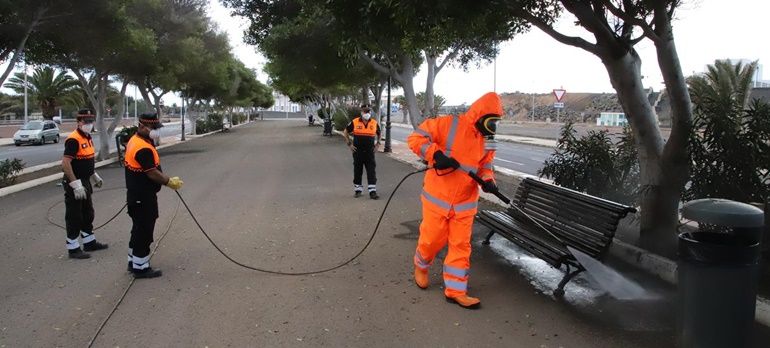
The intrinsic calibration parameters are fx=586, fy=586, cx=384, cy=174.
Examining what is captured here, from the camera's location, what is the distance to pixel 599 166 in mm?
7398

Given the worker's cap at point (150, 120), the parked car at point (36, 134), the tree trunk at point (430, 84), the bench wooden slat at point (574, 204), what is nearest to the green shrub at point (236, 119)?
the parked car at point (36, 134)

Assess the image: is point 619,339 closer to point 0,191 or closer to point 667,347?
point 667,347

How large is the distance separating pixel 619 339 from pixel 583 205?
5.57 ft

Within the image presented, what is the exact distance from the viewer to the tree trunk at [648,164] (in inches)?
240

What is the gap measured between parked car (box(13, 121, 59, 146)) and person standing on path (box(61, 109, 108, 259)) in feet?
99.2

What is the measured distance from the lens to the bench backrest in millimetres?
4996

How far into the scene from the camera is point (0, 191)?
36.4 ft

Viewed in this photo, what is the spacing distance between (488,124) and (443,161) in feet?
1.56

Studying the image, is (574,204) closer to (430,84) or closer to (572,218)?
(572,218)

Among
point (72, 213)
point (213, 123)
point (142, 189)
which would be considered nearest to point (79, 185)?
point (72, 213)

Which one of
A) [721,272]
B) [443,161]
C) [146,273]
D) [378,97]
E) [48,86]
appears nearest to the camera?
[721,272]

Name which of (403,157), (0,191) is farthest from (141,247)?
(403,157)

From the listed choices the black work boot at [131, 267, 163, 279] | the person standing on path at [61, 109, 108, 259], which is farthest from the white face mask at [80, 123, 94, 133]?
the black work boot at [131, 267, 163, 279]

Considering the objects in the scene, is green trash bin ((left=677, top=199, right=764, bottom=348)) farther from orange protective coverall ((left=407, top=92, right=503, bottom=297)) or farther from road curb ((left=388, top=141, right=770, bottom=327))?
orange protective coverall ((left=407, top=92, right=503, bottom=297))
